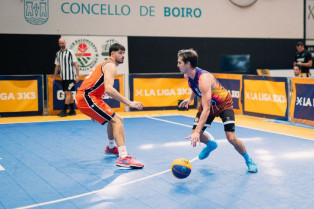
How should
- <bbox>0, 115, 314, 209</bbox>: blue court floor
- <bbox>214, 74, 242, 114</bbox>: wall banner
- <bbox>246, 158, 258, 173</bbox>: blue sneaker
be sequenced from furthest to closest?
<bbox>214, 74, 242, 114</bbox>: wall banner
<bbox>246, 158, 258, 173</bbox>: blue sneaker
<bbox>0, 115, 314, 209</bbox>: blue court floor

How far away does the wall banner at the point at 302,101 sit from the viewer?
35.5 feet

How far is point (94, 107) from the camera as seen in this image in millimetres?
7055

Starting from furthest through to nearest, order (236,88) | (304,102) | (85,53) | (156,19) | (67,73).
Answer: (156,19), (85,53), (236,88), (67,73), (304,102)

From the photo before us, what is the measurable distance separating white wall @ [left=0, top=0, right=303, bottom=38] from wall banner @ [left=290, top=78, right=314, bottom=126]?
7.40m

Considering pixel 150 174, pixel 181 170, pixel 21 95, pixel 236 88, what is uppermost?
pixel 236 88

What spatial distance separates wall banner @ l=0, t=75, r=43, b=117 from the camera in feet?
→ 42.3

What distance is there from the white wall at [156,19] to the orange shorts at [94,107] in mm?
9201

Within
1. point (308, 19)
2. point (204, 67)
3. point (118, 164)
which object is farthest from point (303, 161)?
point (308, 19)

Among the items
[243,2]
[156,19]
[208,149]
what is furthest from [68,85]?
[243,2]

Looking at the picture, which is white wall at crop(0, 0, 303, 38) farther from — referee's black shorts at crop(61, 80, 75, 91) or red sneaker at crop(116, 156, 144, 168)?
red sneaker at crop(116, 156, 144, 168)

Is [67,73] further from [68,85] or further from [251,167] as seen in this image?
[251,167]

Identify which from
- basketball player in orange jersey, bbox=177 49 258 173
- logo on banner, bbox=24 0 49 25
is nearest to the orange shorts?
basketball player in orange jersey, bbox=177 49 258 173

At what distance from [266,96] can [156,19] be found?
22.0 feet

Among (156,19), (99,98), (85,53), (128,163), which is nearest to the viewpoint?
(128,163)
